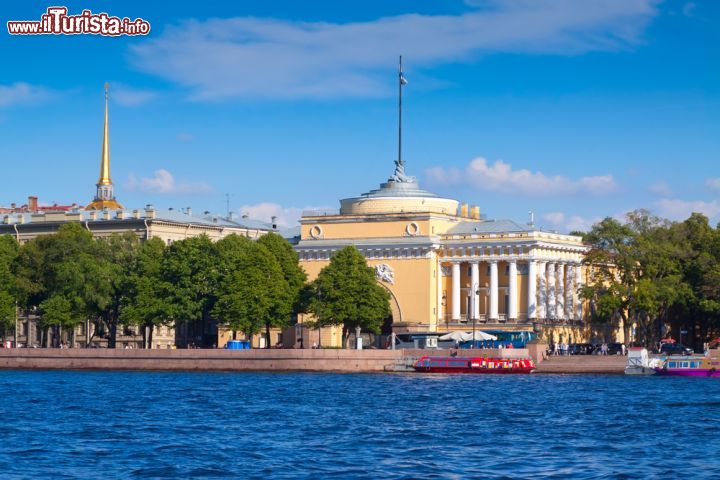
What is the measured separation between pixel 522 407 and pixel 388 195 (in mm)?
39746

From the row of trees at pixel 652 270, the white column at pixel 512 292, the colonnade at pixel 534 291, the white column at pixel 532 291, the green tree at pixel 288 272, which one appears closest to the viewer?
the row of trees at pixel 652 270

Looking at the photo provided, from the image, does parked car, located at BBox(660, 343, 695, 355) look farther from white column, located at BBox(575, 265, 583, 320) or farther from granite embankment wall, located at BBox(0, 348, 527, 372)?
white column, located at BBox(575, 265, 583, 320)

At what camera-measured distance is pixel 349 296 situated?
265 ft

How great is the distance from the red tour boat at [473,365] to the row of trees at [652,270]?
7613mm

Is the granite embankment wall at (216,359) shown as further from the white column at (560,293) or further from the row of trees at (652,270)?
the white column at (560,293)

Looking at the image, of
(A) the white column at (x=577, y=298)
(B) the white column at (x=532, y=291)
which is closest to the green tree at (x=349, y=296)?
(B) the white column at (x=532, y=291)

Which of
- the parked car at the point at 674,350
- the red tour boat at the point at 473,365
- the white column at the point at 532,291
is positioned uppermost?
the white column at the point at 532,291

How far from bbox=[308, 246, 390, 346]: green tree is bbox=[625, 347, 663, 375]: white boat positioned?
13.6 meters

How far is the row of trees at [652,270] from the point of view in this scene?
79.9 m

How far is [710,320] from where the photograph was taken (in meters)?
85.9

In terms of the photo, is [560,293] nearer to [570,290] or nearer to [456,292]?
[570,290]

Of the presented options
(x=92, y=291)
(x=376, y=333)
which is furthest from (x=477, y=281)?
(x=92, y=291)

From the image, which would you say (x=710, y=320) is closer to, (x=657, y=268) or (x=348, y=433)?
(x=657, y=268)

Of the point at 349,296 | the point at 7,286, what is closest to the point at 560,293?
the point at 349,296
